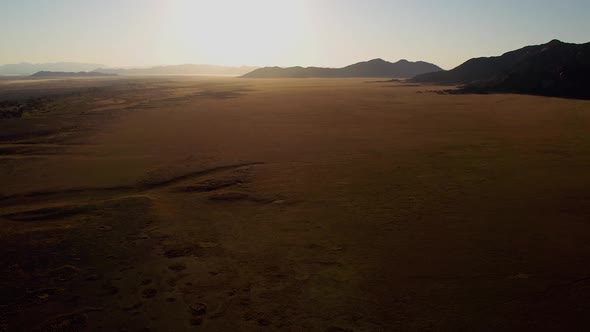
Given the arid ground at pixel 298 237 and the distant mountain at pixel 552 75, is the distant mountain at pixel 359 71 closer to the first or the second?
the distant mountain at pixel 552 75

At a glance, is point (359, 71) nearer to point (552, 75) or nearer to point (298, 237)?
point (552, 75)

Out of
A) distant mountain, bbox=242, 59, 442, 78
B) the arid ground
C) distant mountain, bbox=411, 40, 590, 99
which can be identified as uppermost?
distant mountain, bbox=242, 59, 442, 78

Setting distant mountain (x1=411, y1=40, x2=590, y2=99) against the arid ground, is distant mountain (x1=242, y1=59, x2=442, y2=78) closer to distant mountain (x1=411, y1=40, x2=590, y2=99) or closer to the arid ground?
distant mountain (x1=411, y1=40, x2=590, y2=99)

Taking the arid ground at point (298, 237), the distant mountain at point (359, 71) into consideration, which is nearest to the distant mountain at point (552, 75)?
the arid ground at point (298, 237)

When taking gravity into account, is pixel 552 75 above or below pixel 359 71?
below

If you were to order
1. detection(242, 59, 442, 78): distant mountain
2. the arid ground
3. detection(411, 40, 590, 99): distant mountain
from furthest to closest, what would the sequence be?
detection(242, 59, 442, 78): distant mountain → detection(411, 40, 590, 99): distant mountain → the arid ground

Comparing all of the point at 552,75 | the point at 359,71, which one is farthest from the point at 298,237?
the point at 359,71

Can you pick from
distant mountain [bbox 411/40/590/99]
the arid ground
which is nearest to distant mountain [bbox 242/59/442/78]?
distant mountain [bbox 411/40/590/99]

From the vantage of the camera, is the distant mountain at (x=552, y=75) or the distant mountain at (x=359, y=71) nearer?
the distant mountain at (x=552, y=75)
